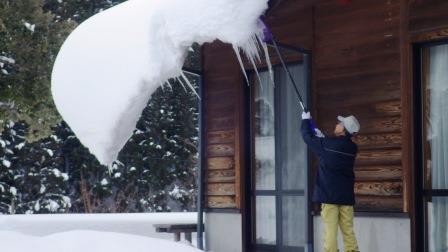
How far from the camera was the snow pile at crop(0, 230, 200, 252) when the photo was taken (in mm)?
6820

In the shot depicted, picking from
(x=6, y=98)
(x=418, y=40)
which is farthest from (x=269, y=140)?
(x=6, y=98)

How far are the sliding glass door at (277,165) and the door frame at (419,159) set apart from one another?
1.72 meters

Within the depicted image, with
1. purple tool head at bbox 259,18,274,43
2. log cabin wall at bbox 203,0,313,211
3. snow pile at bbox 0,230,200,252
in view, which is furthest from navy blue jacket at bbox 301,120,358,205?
log cabin wall at bbox 203,0,313,211

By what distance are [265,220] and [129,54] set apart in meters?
2.93

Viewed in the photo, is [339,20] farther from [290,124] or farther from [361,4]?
[290,124]

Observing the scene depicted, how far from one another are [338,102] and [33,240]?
11.7 ft

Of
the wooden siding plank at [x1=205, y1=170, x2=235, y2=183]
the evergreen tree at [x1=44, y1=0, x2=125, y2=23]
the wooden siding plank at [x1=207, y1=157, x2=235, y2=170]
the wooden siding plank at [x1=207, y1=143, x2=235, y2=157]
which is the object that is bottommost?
the wooden siding plank at [x1=205, y1=170, x2=235, y2=183]

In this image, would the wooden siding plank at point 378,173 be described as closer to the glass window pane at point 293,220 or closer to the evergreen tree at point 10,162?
the glass window pane at point 293,220

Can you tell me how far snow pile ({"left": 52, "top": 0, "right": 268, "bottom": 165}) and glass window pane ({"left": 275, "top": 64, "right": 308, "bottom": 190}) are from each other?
153 centimetres

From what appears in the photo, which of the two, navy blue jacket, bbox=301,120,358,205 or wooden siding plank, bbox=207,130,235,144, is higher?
wooden siding plank, bbox=207,130,235,144

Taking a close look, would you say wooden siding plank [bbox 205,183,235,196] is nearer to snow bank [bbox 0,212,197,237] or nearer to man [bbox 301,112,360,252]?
man [bbox 301,112,360,252]

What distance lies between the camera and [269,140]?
9.81 m

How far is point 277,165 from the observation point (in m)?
9.64

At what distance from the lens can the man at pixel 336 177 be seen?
24.6 ft
